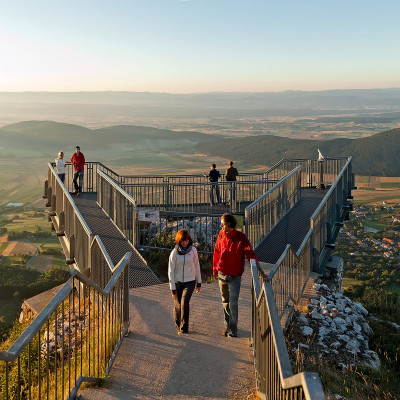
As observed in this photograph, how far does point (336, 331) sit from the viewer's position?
7.68 m

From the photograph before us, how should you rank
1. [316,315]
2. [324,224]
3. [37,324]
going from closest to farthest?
[37,324] → [316,315] → [324,224]

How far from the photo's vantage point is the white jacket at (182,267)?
636 cm

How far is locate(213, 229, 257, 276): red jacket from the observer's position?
6.25 meters

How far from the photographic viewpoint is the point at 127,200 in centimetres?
1149

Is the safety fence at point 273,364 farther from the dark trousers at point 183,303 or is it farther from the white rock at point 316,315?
the white rock at point 316,315

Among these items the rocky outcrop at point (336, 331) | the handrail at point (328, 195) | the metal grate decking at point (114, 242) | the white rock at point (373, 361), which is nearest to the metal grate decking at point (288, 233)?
the handrail at point (328, 195)

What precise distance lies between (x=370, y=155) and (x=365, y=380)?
185424mm

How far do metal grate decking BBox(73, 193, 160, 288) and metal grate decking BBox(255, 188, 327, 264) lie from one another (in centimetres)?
273

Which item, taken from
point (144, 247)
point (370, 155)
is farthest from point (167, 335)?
point (370, 155)

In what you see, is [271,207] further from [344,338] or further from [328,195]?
[344,338]

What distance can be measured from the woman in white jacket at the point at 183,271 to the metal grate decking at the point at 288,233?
4.36 m

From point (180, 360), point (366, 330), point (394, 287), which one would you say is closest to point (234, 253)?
point (180, 360)

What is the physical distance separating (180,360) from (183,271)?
3.89 feet

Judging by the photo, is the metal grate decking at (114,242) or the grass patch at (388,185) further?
the grass patch at (388,185)
